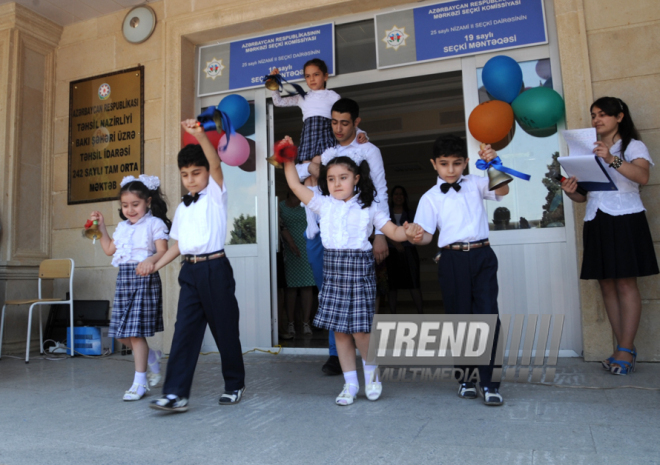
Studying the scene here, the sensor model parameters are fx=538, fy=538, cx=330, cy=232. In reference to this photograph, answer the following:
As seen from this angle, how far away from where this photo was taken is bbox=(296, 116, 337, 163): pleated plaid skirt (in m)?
3.70

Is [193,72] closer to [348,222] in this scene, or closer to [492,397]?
[348,222]

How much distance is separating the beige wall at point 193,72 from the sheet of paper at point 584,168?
23.9 inches

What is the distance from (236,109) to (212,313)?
2.20 metres

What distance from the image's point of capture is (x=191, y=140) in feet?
14.6

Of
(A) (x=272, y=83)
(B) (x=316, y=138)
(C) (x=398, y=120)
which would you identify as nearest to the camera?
(B) (x=316, y=138)

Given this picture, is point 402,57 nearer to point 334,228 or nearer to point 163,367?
point 334,228

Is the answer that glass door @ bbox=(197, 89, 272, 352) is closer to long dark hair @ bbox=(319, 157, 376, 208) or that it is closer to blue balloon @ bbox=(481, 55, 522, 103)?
long dark hair @ bbox=(319, 157, 376, 208)

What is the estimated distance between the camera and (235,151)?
4266mm

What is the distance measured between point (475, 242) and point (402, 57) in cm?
216

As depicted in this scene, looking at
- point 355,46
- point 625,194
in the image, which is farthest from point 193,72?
point 625,194

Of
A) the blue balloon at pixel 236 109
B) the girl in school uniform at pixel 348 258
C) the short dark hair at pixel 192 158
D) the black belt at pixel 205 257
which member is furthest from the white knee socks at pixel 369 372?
the blue balloon at pixel 236 109

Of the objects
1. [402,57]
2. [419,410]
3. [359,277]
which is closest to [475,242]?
[359,277]

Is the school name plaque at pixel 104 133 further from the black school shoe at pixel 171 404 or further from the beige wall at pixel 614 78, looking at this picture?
the beige wall at pixel 614 78

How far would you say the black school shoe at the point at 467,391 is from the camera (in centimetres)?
265
